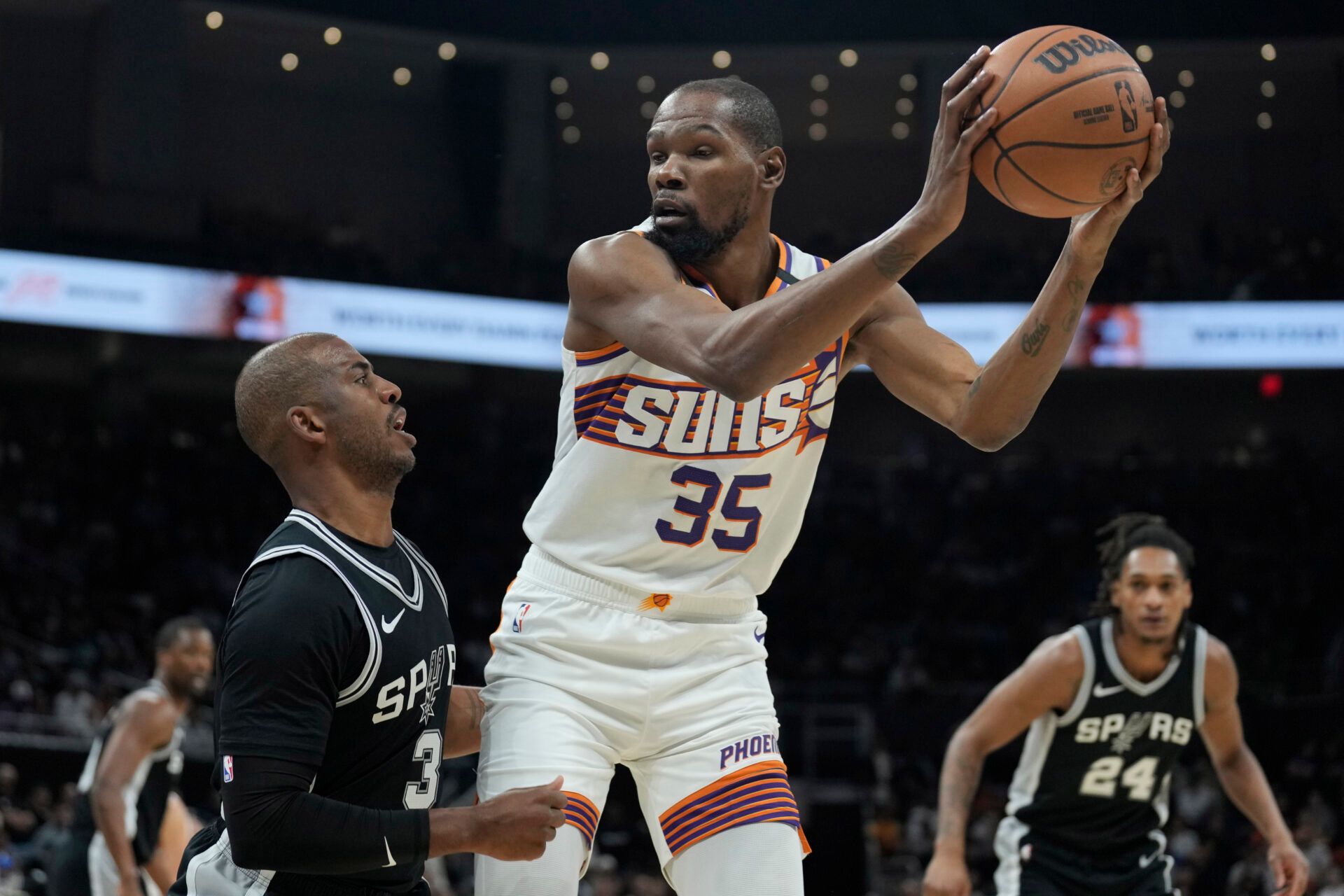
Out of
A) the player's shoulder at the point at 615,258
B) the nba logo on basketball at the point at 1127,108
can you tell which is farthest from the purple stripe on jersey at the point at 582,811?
the nba logo on basketball at the point at 1127,108

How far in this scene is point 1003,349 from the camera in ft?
11.3

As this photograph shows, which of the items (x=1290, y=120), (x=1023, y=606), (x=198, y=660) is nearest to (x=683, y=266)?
(x=198, y=660)

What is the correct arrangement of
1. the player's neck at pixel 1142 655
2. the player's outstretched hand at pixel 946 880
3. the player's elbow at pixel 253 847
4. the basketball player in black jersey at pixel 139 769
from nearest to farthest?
the player's elbow at pixel 253 847
the player's outstretched hand at pixel 946 880
the player's neck at pixel 1142 655
the basketball player in black jersey at pixel 139 769

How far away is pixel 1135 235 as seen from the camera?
2348 centimetres

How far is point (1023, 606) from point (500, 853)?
52.7 feet

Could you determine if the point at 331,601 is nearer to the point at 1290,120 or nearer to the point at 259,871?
the point at 259,871

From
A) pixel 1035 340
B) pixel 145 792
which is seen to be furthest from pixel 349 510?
pixel 145 792

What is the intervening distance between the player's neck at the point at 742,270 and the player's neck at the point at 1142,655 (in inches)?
102

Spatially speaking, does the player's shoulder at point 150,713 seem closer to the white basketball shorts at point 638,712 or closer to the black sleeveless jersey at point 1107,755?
the black sleeveless jersey at point 1107,755

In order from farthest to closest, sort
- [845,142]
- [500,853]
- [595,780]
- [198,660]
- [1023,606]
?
[845,142]
[1023,606]
[198,660]
[595,780]
[500,853]

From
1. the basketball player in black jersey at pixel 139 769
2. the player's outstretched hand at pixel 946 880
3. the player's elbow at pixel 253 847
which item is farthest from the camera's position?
the basketball player in black jersey at pixel 139 769

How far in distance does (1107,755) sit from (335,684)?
3.34 metres

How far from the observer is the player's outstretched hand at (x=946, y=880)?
4.57 meters

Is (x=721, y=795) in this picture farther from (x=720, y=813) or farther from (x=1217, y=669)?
(x=1217, y=669)
